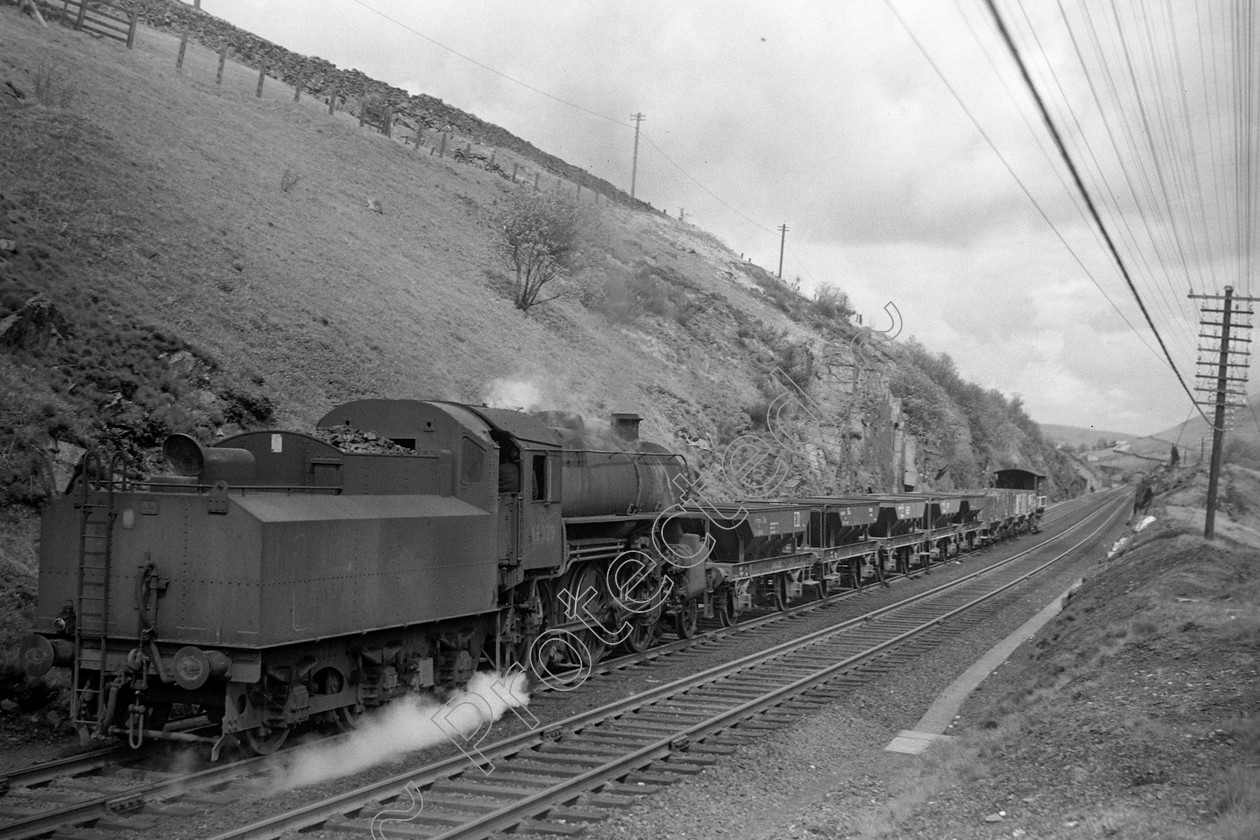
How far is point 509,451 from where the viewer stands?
472 inches

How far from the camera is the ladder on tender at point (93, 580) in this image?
8633 mm

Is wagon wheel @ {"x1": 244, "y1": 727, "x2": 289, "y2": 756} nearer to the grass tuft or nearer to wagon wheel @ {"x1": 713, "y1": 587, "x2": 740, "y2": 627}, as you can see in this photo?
wagon wheel @ {"x1": 713, "y1": 587, "x2": 740, "y2": 627}

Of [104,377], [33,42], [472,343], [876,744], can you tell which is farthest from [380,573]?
[33,42]

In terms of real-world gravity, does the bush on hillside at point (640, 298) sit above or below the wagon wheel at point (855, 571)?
above

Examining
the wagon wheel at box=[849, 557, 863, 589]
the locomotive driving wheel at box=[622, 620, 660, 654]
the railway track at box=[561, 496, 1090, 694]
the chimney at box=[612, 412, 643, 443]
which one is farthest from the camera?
the wagon wheel at box=[849, 557, 863, 589]

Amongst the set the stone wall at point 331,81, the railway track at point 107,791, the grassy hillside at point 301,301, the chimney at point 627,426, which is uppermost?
the stone wall at point 331,81

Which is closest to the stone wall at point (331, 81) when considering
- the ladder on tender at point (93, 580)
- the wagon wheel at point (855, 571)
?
the wagon wheel at point (855, 571)

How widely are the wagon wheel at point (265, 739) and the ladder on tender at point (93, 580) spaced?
4.04 ft

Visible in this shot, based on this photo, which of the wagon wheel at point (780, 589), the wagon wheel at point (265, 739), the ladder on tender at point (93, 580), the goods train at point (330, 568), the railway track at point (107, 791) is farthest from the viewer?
the wagon wheel at point (780, 589)

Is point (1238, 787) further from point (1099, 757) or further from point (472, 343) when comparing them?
point (472, 343)

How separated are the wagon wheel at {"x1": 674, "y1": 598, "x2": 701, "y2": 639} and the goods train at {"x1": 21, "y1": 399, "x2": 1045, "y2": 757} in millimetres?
1877

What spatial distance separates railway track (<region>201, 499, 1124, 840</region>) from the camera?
7.75 metres

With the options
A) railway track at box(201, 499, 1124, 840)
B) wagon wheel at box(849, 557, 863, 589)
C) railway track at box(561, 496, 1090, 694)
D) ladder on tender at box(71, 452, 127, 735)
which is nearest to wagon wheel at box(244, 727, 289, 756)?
railway track at box(201, 499, 1124, 840)

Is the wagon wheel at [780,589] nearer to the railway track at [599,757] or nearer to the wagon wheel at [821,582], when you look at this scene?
the wagon wheel at [821,582]
